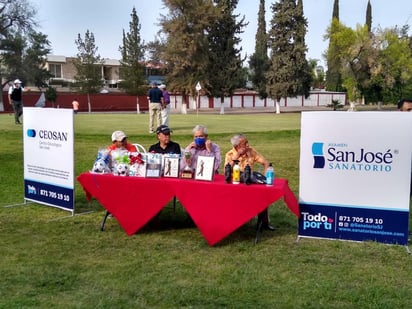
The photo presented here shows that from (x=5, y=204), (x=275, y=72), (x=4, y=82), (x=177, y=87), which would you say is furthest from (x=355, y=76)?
(x=5, y=204)

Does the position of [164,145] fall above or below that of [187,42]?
below

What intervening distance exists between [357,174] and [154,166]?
230 centimetres

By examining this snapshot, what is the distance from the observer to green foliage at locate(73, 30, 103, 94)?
165ft

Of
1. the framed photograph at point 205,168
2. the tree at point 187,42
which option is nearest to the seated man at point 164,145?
the framed photograph at point 205,168

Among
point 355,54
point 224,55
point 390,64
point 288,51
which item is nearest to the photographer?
point 224,55

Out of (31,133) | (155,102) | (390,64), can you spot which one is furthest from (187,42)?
(31,133)

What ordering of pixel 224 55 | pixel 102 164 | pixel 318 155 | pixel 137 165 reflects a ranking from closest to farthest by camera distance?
pixel 318 155
pixel 137 165
pixel 102 164
pixel 224 55

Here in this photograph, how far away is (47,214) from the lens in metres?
6.93

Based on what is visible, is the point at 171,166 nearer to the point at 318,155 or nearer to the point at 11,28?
the point at 318,155

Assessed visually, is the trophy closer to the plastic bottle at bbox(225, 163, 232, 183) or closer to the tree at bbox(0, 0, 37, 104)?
the plastic bottle at bbox(225, 163, 232, 183)

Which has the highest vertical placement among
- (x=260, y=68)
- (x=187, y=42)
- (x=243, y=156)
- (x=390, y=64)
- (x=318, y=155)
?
(x=187, y=42)

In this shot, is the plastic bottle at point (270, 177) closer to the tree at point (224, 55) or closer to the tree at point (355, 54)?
the tree at point (224, 55)

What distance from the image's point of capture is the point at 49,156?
275 inches

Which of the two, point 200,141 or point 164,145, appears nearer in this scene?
point 200,141
